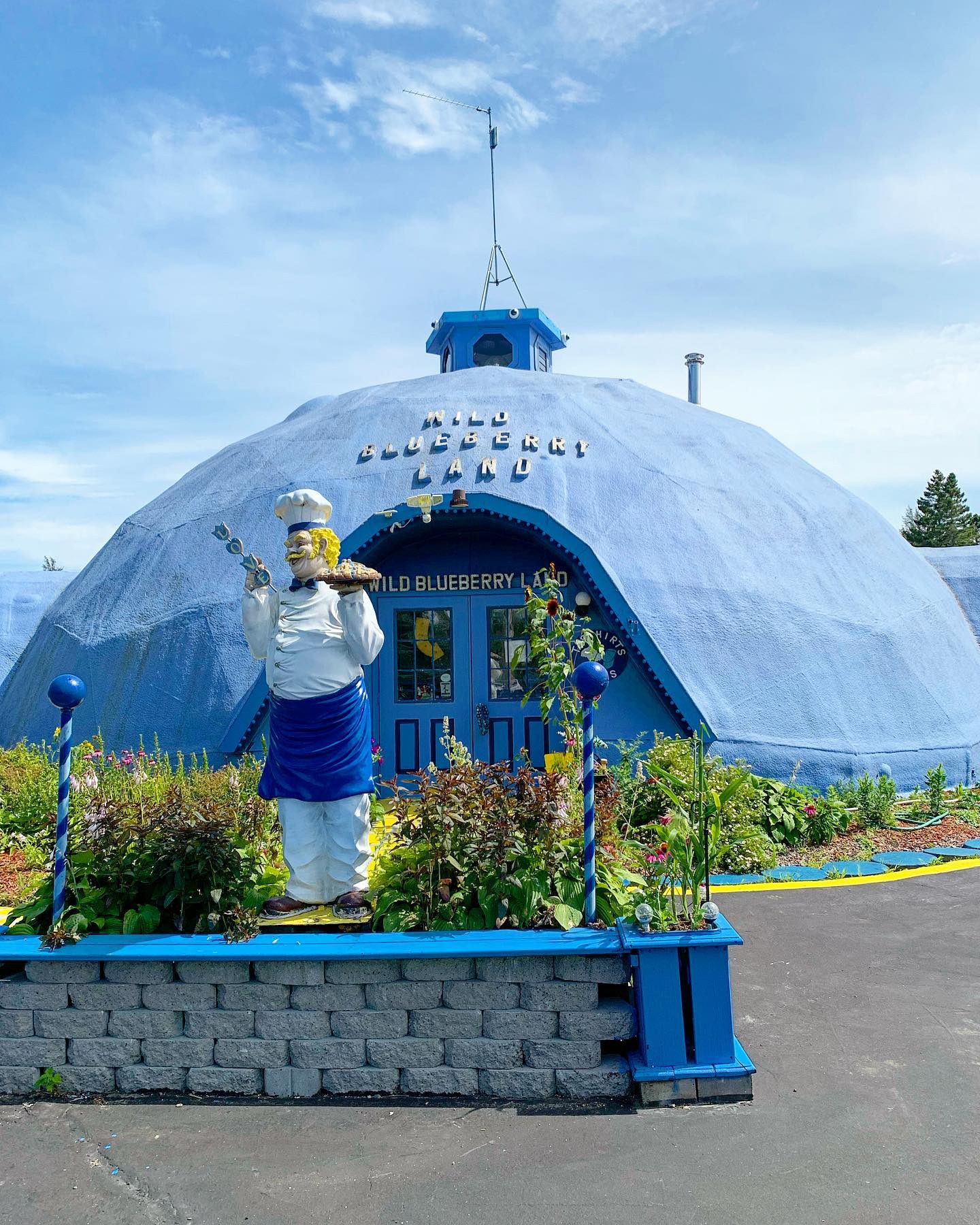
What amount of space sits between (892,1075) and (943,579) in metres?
11.2

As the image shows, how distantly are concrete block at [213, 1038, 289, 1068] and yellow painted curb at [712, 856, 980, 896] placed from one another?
3973 mm

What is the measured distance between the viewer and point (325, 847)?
5004 mm

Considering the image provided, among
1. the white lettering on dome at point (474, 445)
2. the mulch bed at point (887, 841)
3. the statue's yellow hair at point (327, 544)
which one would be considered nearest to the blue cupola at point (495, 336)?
the white lettering on dome at point (474, 445)

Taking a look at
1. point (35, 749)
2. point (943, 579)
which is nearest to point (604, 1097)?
point (35, 749)

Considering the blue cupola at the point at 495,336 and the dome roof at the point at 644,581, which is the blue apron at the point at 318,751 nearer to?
the dome roof at the point at 644,581

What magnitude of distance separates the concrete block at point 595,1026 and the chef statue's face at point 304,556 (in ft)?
8.29

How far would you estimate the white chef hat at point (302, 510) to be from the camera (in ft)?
17.1

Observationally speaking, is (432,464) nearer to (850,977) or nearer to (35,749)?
(35,749)

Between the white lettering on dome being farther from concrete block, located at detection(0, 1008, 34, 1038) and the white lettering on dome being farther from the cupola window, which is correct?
concrete block, located at detection(0, 1008, 34, 1038)

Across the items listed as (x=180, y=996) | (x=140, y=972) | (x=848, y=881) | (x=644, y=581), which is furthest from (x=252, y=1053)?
(x=644, y=581)

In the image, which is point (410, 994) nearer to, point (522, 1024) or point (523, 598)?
point (522, 1024)

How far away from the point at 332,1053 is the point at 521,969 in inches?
36.8

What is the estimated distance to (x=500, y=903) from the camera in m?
4.68

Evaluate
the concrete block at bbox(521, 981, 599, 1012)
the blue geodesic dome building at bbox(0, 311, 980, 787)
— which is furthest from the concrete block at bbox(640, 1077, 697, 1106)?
the blue geodesic dome building at bbox(0, 311, 980, 787)
